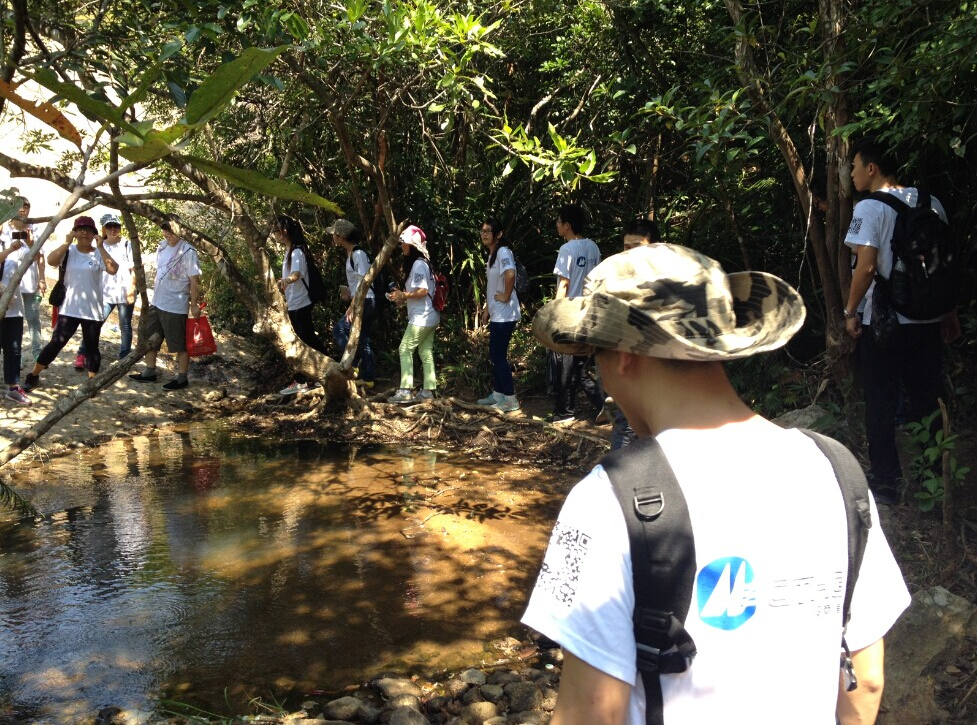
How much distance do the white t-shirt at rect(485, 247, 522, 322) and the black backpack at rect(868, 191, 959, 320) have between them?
393 centimetres

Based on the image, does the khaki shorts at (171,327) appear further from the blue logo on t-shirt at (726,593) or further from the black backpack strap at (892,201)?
the blue logo on t-shirt at (726,593)

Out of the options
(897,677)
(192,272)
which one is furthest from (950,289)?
(192,272)

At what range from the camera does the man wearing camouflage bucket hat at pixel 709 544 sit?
1311mm

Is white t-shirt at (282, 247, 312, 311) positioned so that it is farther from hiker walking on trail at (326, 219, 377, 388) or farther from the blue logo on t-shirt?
the blue logo on t-shirt

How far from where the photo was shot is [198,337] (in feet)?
30.5

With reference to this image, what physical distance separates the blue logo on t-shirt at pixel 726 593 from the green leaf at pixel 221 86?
1.08m

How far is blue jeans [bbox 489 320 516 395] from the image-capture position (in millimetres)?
8273

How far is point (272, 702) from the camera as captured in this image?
3.72m

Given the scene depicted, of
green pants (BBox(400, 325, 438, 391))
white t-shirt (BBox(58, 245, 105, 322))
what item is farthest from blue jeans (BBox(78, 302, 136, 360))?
green pants (BBox(400, 325, 438, 391))

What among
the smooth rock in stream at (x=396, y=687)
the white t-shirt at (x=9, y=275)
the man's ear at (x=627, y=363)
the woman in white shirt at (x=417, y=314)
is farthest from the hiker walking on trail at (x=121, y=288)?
the man's ear at (x=627, y=363)

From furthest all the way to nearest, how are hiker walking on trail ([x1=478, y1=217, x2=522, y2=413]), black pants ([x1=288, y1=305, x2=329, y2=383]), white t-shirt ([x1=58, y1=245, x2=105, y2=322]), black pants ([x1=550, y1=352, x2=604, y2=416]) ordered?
black pants ([x1=288, y1=305, x2=329, y2=383]) < white t-shirt ([x1=58, y1=245, x2=105, y2=322]) < hiker walking on trail ([x1=478, y1=217, x2=522, y2=413]) < black pants ([x1=550, y1=352, x2=604, y2=416])

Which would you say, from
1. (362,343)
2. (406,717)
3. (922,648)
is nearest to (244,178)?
(406,717)

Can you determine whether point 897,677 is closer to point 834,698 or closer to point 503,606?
point 503,606

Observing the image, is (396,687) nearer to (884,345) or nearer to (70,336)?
(884,345)
